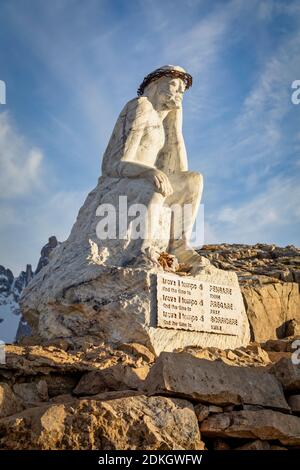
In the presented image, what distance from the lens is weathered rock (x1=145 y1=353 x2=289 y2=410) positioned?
3.62 m

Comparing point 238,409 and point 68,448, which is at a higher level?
point 238,409

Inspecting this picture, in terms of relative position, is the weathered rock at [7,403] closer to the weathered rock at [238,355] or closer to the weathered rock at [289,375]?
the weathered rock at [289,375]

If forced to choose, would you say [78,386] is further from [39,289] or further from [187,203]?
[187,203]

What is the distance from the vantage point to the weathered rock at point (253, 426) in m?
3.49

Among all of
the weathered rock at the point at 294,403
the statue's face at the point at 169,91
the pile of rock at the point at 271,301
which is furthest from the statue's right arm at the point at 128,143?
the weathered rock at the point at 294,403

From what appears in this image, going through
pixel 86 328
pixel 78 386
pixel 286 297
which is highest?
pixel 286 297

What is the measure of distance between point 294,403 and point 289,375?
0.24 metres

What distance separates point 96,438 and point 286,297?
8.23 metres

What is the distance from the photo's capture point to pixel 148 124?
26.3 ft

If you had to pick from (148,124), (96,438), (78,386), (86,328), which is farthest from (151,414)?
(148,124)

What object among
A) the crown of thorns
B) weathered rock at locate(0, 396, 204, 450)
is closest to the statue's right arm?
the crown of thorns

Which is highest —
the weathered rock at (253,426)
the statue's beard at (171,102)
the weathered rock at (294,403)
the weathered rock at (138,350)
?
the statue's beard at (171,102)

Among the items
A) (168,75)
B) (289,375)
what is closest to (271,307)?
(168,75)

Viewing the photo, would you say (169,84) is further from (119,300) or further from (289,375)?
(289,375)
